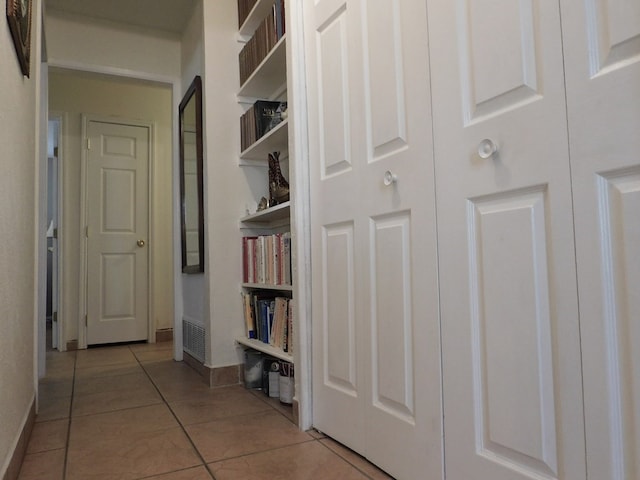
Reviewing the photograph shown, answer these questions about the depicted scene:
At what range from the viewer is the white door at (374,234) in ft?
3.89

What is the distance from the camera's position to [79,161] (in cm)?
389

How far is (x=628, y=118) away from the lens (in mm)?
755

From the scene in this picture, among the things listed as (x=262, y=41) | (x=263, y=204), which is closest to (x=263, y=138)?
(x=263, y=204)

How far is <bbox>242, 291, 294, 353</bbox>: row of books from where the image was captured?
6.73 feet

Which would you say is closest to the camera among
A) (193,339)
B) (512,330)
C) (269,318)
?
(512,330)

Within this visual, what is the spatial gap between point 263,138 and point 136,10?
59.0 inches

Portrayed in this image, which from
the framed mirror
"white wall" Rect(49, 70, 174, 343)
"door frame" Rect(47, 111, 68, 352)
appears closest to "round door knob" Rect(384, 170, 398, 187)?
the framed mirror

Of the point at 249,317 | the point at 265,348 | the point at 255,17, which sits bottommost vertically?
the point at 265,348

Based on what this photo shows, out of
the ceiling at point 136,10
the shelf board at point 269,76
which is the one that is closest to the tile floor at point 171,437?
the shelf board at point 269,76

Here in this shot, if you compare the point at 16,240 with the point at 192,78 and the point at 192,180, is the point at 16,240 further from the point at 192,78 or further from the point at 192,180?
the point at 192,78

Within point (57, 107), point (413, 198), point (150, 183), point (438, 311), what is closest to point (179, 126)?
point (150, 183)

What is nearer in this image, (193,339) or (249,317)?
(249,317)

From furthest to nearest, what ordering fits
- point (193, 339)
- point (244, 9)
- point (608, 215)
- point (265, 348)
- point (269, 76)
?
point (193, 339)
point (244, 9)
point (269, 76)
point (265, 348)
point (608, 215)

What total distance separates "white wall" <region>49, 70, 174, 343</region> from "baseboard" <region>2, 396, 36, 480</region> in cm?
219
